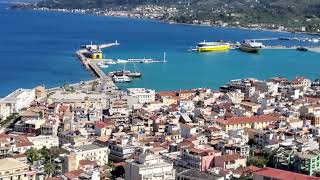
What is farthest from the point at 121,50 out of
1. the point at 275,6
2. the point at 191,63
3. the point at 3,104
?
the point at 275,6

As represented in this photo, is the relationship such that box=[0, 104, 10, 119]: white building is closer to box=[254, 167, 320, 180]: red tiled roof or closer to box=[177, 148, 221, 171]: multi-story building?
box=[177, 148, 221, 171]: multi-story building

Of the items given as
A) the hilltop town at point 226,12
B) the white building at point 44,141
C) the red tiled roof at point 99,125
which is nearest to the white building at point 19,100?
the red tiled roof at point 99,125

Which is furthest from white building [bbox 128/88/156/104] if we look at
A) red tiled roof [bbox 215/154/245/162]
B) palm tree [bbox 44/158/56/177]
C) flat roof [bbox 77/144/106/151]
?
palm tree [bbox 44/158/56/177]

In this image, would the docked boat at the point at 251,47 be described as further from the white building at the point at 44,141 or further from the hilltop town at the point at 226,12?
the white building at the point at 44,141

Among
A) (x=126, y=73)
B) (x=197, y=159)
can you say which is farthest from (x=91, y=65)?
(x=197, y=159)

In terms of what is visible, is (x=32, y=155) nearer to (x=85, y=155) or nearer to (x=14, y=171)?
(x=85, y=155)

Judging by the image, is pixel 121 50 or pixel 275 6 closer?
pixel 121 50

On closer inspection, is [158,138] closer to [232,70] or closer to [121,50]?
[232,70]
